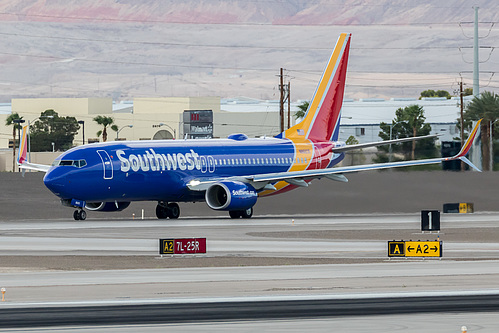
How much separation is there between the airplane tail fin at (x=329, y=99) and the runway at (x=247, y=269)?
52.5ft

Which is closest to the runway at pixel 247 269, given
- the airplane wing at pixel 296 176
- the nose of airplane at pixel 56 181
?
the nose of airplane at pixel 56 181

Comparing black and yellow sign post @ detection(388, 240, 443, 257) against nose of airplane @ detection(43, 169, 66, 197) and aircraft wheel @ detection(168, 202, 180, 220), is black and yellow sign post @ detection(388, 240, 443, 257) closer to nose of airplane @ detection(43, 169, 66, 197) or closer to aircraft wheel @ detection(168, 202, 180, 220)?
nose of airplane @ detection(43, 169, 66, 197)

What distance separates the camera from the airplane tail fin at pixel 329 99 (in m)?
65.3

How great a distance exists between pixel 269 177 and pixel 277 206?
806 cm

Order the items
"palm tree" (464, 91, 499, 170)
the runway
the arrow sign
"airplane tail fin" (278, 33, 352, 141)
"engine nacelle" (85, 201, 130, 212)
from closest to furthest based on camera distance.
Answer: the runway < the arrow sign < "engine nacelle" (85, 201, 130, 212) < "airplane tail fin" (278, 33, 352, 141) < "palm tree" (464, 91, 499, 170)

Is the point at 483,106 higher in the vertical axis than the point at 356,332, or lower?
higher

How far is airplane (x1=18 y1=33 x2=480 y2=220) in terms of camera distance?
177 ft

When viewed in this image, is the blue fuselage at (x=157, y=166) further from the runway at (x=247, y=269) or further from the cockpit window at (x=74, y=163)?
the runway at (x=247, y=269)

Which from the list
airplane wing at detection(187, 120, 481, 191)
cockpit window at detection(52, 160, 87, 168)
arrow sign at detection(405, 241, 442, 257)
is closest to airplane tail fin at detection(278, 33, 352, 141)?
airplane wing at detection(187, 120, 481, 191)

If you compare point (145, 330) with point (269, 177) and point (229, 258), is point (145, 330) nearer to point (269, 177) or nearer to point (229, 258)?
point (229, 258)

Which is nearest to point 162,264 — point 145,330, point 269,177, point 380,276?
point 380,276

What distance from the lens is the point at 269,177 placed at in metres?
58.4

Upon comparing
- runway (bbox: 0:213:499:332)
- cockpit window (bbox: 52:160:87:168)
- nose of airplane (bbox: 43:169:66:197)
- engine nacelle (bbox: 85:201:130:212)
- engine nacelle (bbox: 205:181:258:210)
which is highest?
cockpit window (bbox: 52:160:87:168)

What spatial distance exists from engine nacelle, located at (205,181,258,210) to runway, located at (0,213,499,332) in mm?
6362
